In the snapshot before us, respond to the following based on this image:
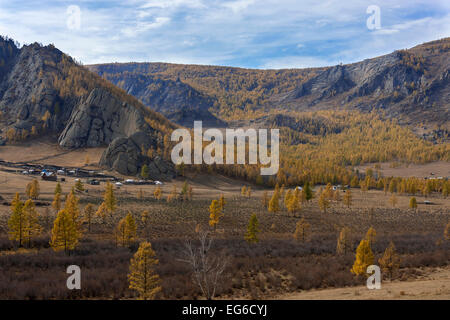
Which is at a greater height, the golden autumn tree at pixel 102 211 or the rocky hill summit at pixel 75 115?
the rocky hill summit at pixel 75 115

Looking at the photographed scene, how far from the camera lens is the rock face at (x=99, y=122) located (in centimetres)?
14488

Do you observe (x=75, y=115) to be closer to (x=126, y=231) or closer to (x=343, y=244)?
(x=126, y=231)

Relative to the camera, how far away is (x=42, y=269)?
1220 inches

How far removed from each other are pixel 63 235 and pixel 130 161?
89117 mm

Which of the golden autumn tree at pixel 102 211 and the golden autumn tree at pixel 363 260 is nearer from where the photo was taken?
the golden autumn tree at pixel 363 260

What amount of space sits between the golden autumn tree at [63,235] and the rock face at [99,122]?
112 m

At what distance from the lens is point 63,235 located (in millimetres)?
36781

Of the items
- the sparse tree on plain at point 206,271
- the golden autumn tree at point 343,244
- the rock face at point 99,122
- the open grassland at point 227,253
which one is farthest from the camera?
the rock face at point 99,122

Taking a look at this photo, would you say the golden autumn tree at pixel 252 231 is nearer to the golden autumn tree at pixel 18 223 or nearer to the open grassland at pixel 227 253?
the open grassland at pixel 227 253

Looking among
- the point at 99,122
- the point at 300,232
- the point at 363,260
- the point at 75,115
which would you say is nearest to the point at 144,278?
the point at 363,260

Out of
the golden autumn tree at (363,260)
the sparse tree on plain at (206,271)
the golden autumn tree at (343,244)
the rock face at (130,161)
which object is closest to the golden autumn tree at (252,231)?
the sparse tree on plain at (206,271)

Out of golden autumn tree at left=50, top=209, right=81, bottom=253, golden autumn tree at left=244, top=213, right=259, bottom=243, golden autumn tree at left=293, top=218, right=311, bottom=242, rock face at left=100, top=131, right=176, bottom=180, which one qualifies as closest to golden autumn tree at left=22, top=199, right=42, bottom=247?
golden autumn tree at left=50, top=209, right=81, bottom=253
